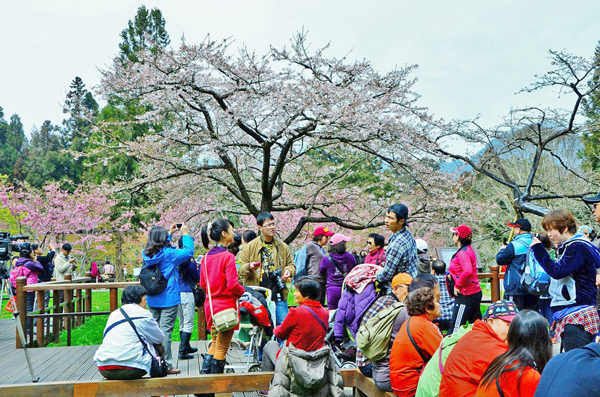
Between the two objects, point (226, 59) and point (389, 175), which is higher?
point (226, 59)

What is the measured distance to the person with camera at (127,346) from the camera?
12.5 ft

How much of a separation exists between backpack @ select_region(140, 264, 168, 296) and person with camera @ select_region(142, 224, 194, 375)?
0.09 feet

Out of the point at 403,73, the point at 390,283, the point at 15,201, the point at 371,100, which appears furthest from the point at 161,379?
the point at 15,201

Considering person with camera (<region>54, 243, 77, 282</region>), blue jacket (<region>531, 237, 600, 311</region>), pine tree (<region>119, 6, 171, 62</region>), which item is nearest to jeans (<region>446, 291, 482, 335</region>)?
blue jacket (<region>531, 237, 600, 311</region>)

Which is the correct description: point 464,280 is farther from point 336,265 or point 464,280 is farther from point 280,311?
point 280,311

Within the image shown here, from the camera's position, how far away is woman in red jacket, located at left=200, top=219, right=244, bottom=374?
4379 mm

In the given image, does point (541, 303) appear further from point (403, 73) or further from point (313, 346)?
point (403, 73)

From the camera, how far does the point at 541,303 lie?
6.13m

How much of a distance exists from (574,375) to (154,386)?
3206 millimetres

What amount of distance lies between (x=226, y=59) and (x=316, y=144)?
3.02 meters

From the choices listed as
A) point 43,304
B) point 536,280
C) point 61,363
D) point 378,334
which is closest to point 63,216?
point 43,304

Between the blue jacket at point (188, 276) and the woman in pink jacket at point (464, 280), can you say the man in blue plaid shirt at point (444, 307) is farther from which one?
the blue jacket at point (188, 276)

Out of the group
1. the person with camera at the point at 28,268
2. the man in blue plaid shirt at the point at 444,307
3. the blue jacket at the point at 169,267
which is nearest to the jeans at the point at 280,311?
the blue jacket at the point at 169,267

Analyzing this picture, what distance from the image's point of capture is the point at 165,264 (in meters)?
5.16
